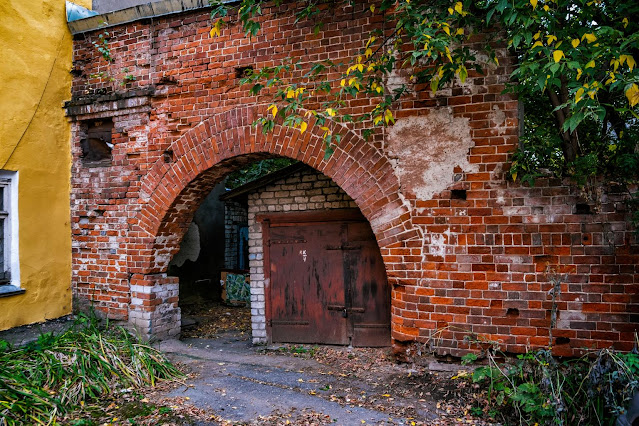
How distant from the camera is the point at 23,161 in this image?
5801 millimetres

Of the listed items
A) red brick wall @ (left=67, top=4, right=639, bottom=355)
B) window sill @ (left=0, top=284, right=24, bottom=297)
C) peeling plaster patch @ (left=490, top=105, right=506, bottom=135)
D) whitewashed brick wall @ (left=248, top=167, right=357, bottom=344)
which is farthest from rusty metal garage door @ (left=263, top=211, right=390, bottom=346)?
window sill @ (left=0, top=284, right=24, bottom=297)

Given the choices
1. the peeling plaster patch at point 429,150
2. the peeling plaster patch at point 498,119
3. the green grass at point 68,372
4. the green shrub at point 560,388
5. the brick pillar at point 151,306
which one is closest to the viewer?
the green shrub at point 560,388

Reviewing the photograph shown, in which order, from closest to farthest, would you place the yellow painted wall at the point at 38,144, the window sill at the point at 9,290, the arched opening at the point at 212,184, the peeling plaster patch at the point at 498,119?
the peeling plaster patch at the point at 498,119 < the arched opening at the point at 212,184 < the window sill at the point at 9,290 < the yellow painted wall at the point at 38,144

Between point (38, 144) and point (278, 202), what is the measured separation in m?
3.47

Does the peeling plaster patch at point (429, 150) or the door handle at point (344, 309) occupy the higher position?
the peeling plaster patch at point (429, 150)

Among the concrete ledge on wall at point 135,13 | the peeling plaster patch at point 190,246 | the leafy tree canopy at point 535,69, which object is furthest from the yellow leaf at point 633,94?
the peeling plaster patch at point 190,246

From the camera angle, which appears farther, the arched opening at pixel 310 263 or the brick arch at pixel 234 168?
the arched opening at pixel 310 263

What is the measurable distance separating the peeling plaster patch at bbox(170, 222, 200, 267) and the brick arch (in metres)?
3.75

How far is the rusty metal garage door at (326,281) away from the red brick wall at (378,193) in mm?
1309

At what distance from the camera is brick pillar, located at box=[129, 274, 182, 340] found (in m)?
5.86

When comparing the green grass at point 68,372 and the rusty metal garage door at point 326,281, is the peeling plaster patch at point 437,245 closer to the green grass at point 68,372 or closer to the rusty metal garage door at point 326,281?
the rusty metal garage door at point 326,281

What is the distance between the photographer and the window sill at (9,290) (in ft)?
18.1

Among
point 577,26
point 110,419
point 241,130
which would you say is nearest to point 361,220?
point 241,130

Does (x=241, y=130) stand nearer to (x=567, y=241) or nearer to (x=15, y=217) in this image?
(x=15, y=217)
